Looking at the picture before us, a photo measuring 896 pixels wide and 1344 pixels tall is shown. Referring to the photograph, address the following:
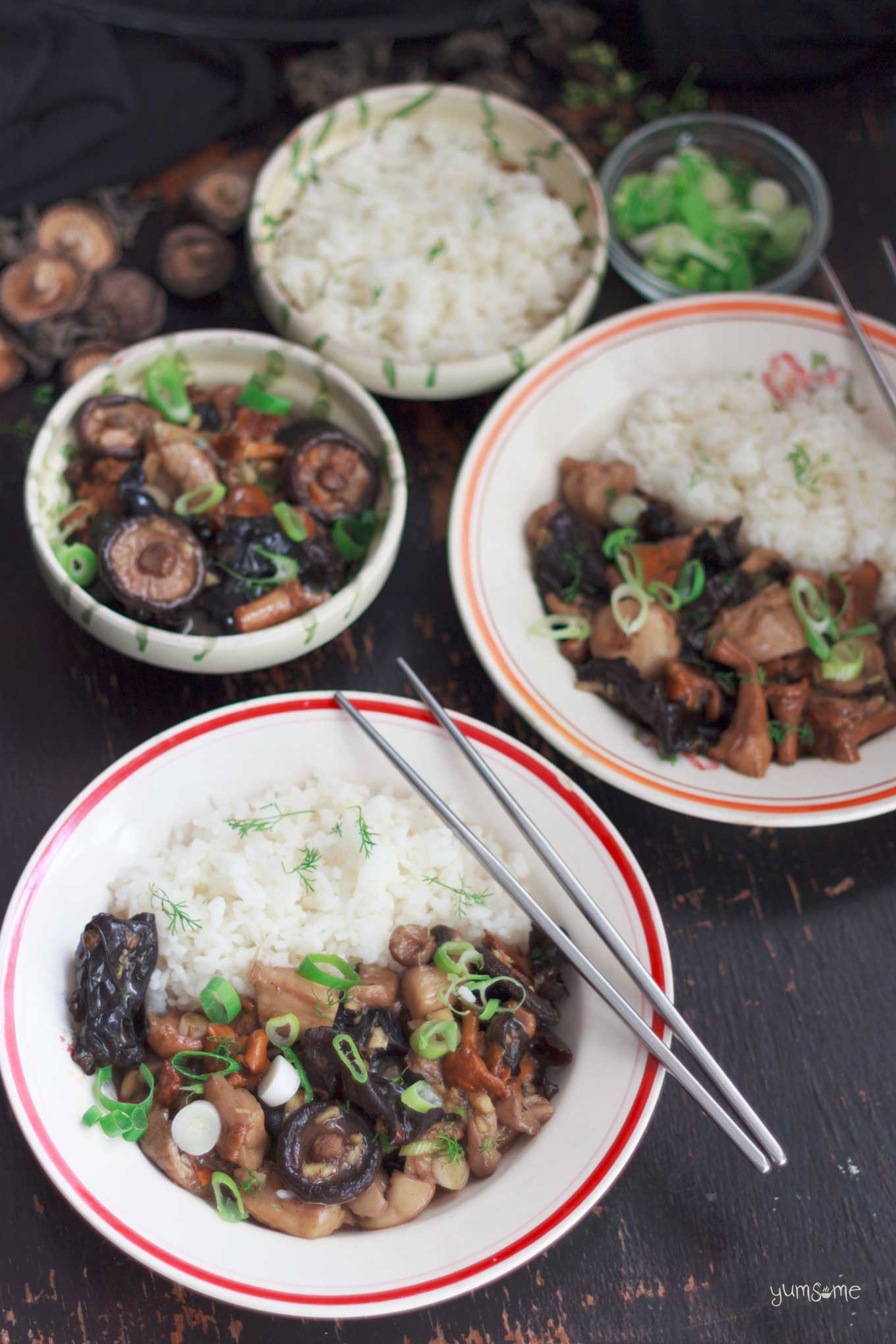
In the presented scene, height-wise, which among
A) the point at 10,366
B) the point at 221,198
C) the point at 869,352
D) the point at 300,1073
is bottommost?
the point at 300,1073

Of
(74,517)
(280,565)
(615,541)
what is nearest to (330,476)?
→ (280,565)

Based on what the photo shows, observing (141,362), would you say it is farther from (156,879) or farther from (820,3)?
(820,3)

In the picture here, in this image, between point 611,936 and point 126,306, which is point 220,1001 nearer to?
point 611,936

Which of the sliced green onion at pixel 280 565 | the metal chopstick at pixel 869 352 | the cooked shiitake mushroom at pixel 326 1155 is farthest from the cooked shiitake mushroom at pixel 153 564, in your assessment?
the metal chopstick at pixel 869 352

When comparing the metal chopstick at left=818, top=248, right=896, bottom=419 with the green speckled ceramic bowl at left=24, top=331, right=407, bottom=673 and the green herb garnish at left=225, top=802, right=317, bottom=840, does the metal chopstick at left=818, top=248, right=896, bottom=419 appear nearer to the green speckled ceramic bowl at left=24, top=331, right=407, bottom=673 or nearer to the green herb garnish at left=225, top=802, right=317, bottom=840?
the green speckled ceramic bowl at left=24, top=331, right=407, bottom=673

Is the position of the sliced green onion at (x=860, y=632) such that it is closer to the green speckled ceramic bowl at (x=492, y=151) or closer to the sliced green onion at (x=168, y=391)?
the green speckled ceramic bowl at (x=492, y=151)

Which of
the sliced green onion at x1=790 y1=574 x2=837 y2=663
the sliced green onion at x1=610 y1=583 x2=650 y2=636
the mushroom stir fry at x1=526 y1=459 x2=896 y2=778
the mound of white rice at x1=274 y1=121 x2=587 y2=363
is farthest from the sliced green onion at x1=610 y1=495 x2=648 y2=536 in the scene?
the mound of white rice at x1=274 y1=121 x2=587 y2=363
